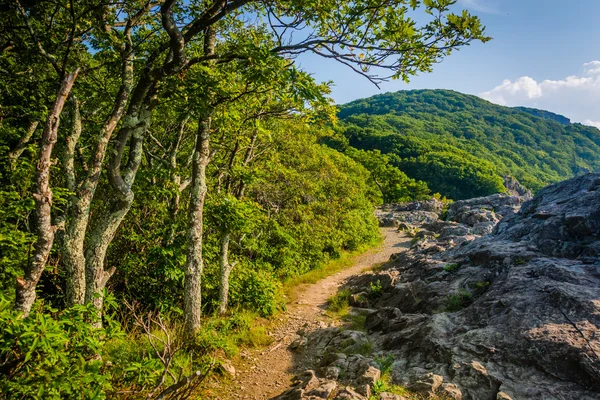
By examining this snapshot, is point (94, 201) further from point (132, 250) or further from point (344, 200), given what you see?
point (344, 200)

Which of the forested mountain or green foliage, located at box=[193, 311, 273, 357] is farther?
the forested mountain

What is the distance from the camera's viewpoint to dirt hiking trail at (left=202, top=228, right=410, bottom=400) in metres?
7.11

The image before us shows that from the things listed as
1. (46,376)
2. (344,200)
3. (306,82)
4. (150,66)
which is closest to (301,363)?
(46,376)

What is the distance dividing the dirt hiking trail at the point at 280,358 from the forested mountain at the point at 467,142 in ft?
241

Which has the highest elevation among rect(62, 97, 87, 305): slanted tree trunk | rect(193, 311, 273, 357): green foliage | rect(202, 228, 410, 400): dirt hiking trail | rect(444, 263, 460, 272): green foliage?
rect(62, 97, 87, 305): slanted tree trunk

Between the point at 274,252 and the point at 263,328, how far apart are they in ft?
16.1

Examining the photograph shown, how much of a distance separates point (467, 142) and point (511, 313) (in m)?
125

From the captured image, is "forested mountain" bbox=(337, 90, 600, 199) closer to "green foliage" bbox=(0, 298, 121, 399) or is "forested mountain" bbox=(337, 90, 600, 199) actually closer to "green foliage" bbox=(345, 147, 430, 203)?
"green foliage" bbox=(345, 147, 430, 203)

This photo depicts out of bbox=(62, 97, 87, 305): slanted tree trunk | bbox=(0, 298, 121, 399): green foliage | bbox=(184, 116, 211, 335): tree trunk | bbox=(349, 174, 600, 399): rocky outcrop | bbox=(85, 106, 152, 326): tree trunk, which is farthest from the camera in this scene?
bbox=(184, 116, 211, 335): tree trunk

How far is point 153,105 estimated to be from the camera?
5996 mm

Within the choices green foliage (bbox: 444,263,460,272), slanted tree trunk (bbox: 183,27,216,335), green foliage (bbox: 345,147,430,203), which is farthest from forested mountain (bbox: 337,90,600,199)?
slanted tree trunk (bbox: 183,27,216,335)

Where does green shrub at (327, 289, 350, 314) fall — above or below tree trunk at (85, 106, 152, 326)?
below

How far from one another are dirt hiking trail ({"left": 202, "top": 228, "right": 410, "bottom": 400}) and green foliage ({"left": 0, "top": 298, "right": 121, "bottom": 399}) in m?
4.14

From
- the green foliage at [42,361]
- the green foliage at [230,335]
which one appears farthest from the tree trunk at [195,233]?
the green foliage at [42,361]
